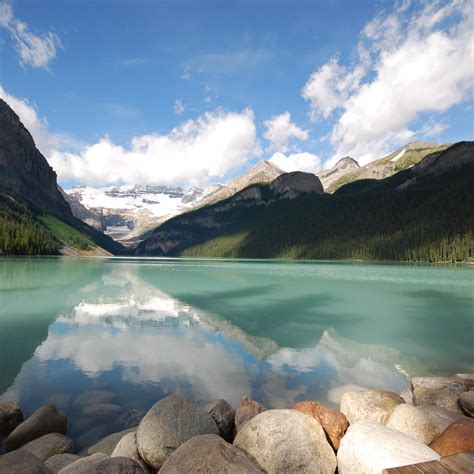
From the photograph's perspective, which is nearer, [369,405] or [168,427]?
[168,427]

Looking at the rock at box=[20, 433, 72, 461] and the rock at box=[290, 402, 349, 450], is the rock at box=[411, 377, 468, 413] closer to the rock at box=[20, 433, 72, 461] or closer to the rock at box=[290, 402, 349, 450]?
the rock at box=[290, 402, 349, 450]

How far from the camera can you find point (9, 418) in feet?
39.2

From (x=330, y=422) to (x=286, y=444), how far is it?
244 cm

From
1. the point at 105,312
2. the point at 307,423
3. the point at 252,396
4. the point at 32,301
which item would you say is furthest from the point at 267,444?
the point at 32,301

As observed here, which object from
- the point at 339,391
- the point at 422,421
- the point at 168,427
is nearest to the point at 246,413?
the point at 168,427

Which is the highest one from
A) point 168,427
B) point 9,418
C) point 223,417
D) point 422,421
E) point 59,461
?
point 168,427

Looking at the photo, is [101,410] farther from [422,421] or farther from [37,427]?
[422,421]

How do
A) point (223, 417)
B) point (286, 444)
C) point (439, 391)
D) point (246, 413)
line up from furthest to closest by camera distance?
point (439, 391) → point (246, 413) → point (223, 417) → point (286, 444)

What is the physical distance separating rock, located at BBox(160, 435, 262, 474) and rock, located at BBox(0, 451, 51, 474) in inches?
119

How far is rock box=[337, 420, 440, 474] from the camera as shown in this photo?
23.4 ft

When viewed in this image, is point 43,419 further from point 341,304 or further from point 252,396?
point 341,304

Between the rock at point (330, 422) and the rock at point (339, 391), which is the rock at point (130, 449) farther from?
the rock at point (339, 391)

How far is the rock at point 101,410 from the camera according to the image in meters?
13.2

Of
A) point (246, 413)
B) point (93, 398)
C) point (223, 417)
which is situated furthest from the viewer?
point (93, 398)
